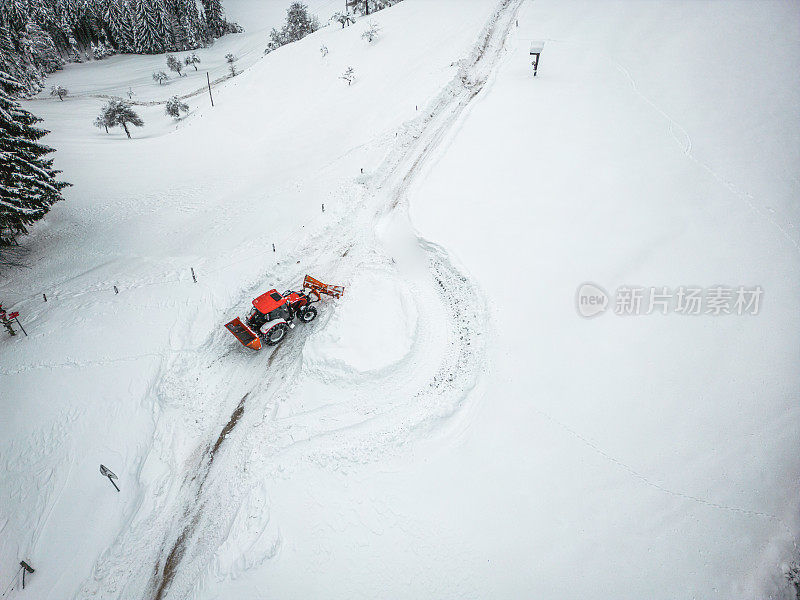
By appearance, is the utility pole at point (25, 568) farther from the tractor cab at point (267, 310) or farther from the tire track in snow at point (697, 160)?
the tire track in snow at point (697, 160)

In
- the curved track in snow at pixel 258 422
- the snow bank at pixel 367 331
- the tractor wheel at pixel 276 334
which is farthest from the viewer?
the tractor wheel at pixel 276 334

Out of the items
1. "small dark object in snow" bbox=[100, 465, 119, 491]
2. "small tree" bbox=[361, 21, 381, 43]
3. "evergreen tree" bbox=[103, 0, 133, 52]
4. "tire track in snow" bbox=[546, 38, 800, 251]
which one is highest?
"evergreen tree" bbox=[103, 0, 133, 52]

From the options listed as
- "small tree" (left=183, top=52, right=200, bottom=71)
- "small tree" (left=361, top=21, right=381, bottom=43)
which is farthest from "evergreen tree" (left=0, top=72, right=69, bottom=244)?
"small tree" (left=183, top=52, right=200, bottom=71)

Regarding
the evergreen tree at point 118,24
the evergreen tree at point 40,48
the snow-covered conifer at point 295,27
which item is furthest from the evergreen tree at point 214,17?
the evergreen tree at point 40,48

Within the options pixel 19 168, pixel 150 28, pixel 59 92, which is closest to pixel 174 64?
pixel 150 28

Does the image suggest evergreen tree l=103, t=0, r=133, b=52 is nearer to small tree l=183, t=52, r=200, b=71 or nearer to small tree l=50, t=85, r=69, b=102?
small tree l=183, t=52, r=200, b=71

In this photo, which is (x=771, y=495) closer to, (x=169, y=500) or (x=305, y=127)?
(x=169, y=500)
